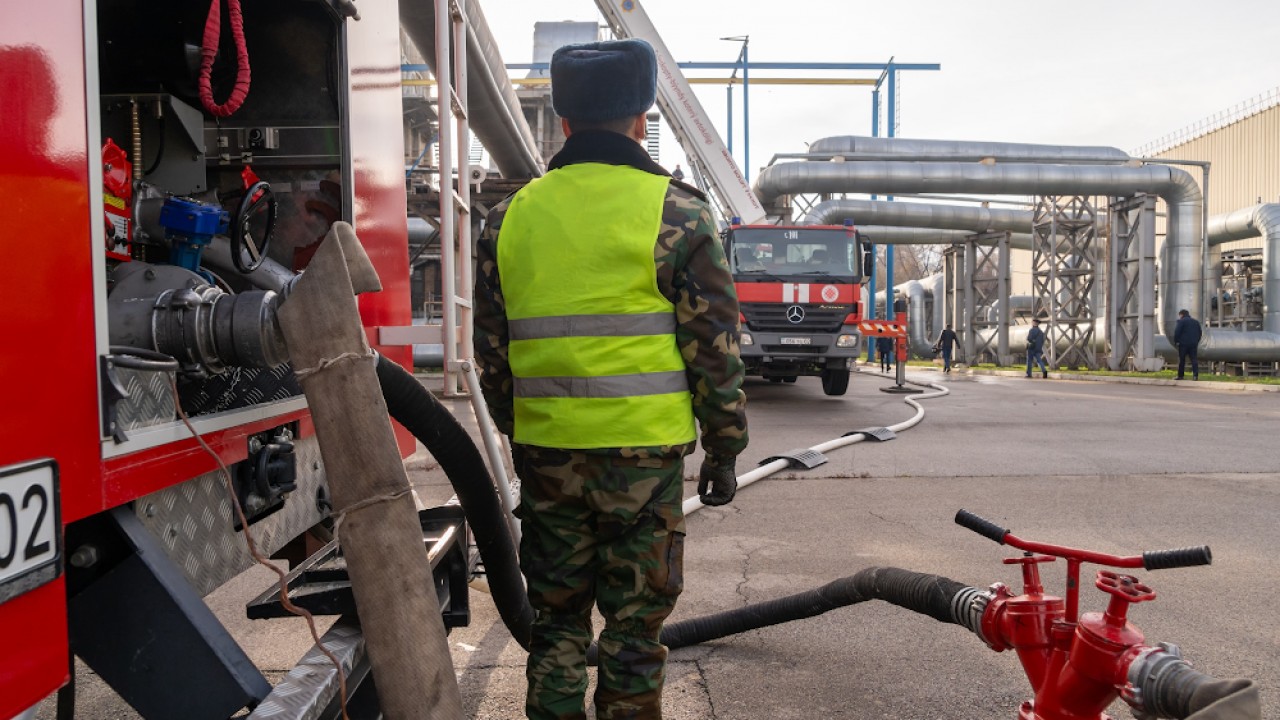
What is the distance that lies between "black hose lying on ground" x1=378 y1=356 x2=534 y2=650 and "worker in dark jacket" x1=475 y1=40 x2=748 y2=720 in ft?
0.72

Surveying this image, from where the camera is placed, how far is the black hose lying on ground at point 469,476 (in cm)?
222

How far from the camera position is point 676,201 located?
225 centimetres

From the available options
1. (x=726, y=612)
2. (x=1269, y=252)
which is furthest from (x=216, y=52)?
(x=1269, y=252)

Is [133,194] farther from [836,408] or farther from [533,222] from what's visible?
[836,408]

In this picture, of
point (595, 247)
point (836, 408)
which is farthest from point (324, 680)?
point (836, 408)

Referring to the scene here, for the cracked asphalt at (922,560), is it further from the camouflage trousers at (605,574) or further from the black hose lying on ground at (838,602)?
the camouflage trousers at (605,574)

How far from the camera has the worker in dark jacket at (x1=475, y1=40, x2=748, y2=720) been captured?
2.20m

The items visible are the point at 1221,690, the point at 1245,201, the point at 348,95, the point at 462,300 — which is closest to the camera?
the point at 1221,690

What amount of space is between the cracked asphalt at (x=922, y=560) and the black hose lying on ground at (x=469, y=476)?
33 centimetres

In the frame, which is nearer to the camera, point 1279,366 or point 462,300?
point 462,300

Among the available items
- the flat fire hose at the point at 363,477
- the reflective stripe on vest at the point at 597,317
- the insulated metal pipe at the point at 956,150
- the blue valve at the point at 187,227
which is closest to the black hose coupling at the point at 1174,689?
the reflective stripe on vest at the point at 597,317

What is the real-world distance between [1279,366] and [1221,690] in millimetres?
28778

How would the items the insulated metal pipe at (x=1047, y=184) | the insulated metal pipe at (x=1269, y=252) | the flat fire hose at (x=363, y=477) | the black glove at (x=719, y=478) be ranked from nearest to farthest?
the flat fire hose at (x=363, y=477), the black glove at (x=719, y=478), the insulated metal pipe at (x=1047, y=184), the insulated metal pipe at (x=1269, y=252)

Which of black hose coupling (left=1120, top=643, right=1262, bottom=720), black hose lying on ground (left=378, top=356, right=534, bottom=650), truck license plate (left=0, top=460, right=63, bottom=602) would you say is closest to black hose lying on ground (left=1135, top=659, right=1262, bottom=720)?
black hose coupling (left=1120, top=643, right=1262, bottom=720)
